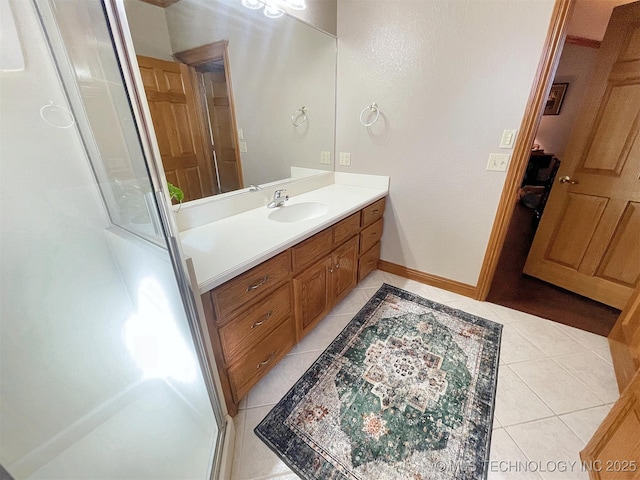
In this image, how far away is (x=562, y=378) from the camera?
141 centimetres

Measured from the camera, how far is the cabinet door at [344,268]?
168 cm

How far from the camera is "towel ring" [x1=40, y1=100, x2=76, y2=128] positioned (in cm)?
98

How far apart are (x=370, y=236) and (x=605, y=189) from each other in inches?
63.1

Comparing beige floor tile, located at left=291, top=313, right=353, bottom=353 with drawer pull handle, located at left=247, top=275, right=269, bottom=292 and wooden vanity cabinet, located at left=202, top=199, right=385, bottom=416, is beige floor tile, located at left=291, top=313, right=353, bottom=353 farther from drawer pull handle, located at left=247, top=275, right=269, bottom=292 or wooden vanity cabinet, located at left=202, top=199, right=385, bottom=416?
drawer pull handle, located at left=247, top=275, right=269, bottom=292

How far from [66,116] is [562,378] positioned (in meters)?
2.60

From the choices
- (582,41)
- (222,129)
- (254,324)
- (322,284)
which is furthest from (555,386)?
(582,41)

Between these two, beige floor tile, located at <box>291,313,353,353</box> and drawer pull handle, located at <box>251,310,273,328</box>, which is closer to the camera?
drawer pull handle, located at <box>251,310,273,328</box>

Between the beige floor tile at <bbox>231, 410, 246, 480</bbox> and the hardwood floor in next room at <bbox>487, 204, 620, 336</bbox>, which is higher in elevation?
the hardwood floor in next room at <bbox>487, 204, 620, 336</bbox>

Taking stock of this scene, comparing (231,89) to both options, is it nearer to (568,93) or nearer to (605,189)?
(605,189)

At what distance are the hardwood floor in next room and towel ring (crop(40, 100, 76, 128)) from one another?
2642 mm

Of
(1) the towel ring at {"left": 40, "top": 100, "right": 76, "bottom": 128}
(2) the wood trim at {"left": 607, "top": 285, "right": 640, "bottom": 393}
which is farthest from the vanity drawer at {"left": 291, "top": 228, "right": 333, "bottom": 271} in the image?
(2) the wood trim at {"left": 607, "top": 285, "right": 640, "bottom": 393}

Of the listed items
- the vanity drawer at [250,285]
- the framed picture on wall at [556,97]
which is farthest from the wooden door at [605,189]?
the framed picture on wall at [556,97]

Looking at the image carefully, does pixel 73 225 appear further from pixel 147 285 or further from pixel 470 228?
pixel 470 228

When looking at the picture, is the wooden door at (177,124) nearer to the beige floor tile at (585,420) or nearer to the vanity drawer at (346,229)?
the vanity drawer at (346,229)
